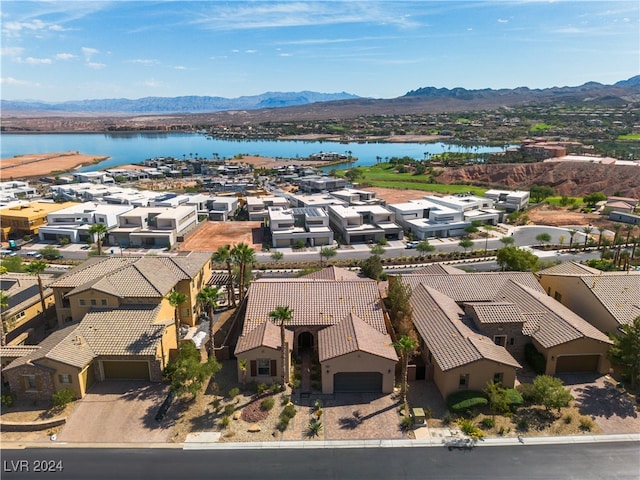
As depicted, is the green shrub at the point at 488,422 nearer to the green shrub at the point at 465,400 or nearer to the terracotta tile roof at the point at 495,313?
the green shrub at the point at 465,400

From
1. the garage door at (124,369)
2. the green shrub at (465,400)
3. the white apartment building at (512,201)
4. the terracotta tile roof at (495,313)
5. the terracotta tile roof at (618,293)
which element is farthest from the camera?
the white apartment building at (512,201)

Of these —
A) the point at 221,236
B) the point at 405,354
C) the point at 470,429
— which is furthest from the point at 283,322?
the point at 221,236

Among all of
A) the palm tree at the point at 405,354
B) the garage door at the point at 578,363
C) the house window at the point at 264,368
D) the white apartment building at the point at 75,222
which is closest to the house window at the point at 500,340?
the garage door at the point at 578,363

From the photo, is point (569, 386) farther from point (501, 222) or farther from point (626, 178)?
point (626, 178)

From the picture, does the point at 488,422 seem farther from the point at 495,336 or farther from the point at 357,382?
the point at 357,382

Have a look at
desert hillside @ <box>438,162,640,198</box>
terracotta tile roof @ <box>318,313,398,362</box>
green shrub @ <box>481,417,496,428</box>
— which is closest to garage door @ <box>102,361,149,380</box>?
terracotta tile roof @ <box>318,313,398,362</box>
